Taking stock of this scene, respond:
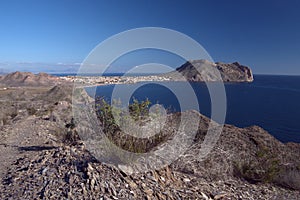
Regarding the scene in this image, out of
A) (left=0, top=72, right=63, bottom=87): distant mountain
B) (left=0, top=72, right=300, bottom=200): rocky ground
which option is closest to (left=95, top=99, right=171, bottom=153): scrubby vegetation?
(left=0, top=72, right=300, bottom=200): rocky ground

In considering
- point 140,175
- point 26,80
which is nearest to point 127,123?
point 140,175

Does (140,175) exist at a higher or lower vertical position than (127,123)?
lower

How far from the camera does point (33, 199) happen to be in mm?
3381

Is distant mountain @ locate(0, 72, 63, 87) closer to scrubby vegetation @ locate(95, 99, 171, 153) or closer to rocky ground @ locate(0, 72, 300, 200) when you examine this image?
rocky ground @ locate(0, 72, 300, 200)

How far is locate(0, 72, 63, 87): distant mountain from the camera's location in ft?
207

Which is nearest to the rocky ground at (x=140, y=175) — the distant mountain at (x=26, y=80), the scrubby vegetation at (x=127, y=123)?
the scrubby vegetation at (x=127, y=123)

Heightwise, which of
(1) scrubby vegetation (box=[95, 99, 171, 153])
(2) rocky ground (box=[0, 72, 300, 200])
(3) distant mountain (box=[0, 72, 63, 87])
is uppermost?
(1) scrubby vegetation (box=[95, 99, 171, 153])

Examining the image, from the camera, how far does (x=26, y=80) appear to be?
6362 cm

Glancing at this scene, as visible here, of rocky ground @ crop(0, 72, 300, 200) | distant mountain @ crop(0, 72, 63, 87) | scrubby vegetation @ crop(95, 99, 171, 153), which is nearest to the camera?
rocky ground @ crop(0, 72, 300, 200)

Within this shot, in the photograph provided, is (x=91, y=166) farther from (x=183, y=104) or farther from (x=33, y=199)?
(x=183, y=104)

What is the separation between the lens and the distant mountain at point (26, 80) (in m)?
63.0

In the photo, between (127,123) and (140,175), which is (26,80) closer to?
(127,123)

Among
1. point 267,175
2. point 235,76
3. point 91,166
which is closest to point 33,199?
point 91,166

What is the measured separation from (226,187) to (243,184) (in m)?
0.66
